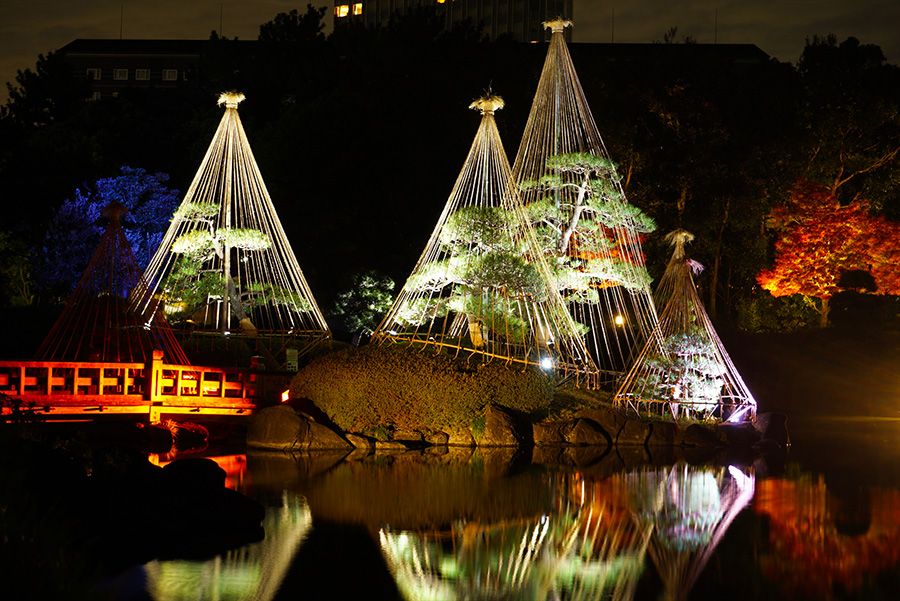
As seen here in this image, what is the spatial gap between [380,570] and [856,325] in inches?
1026

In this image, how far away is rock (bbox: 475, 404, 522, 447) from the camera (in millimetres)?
19281

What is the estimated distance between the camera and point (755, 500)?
548 inches

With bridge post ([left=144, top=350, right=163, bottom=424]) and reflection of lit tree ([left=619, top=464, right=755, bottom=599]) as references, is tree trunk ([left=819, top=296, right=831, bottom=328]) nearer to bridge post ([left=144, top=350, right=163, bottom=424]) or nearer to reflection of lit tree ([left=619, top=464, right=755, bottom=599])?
reflection of lit tree ([left=619, top=464, right=755, bottom=599])

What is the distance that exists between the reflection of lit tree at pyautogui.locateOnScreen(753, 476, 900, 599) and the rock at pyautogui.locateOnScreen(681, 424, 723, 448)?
17.6 feet

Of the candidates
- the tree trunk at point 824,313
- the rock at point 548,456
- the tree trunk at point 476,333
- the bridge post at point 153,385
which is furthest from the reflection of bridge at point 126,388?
the tree trunk at point 824,313

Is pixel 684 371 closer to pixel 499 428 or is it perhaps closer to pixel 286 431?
pixel 499 428

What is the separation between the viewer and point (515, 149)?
30578mm

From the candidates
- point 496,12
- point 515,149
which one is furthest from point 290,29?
point 496,12

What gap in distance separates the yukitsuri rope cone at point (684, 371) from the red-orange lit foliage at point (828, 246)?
8388 millimetres

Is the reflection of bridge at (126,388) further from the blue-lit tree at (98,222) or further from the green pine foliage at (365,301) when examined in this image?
the blue-lit tree at (98,222)

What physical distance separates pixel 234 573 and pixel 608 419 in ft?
39.0

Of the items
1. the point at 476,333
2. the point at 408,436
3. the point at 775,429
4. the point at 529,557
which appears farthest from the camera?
the point at 476,333

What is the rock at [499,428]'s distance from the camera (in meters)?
19.3

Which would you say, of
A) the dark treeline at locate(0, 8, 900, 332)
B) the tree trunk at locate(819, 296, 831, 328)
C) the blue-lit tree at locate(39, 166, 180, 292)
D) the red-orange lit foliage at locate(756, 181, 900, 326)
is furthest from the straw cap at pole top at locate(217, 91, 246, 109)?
the tree trunk at locate(819, 296, 831, 328)
